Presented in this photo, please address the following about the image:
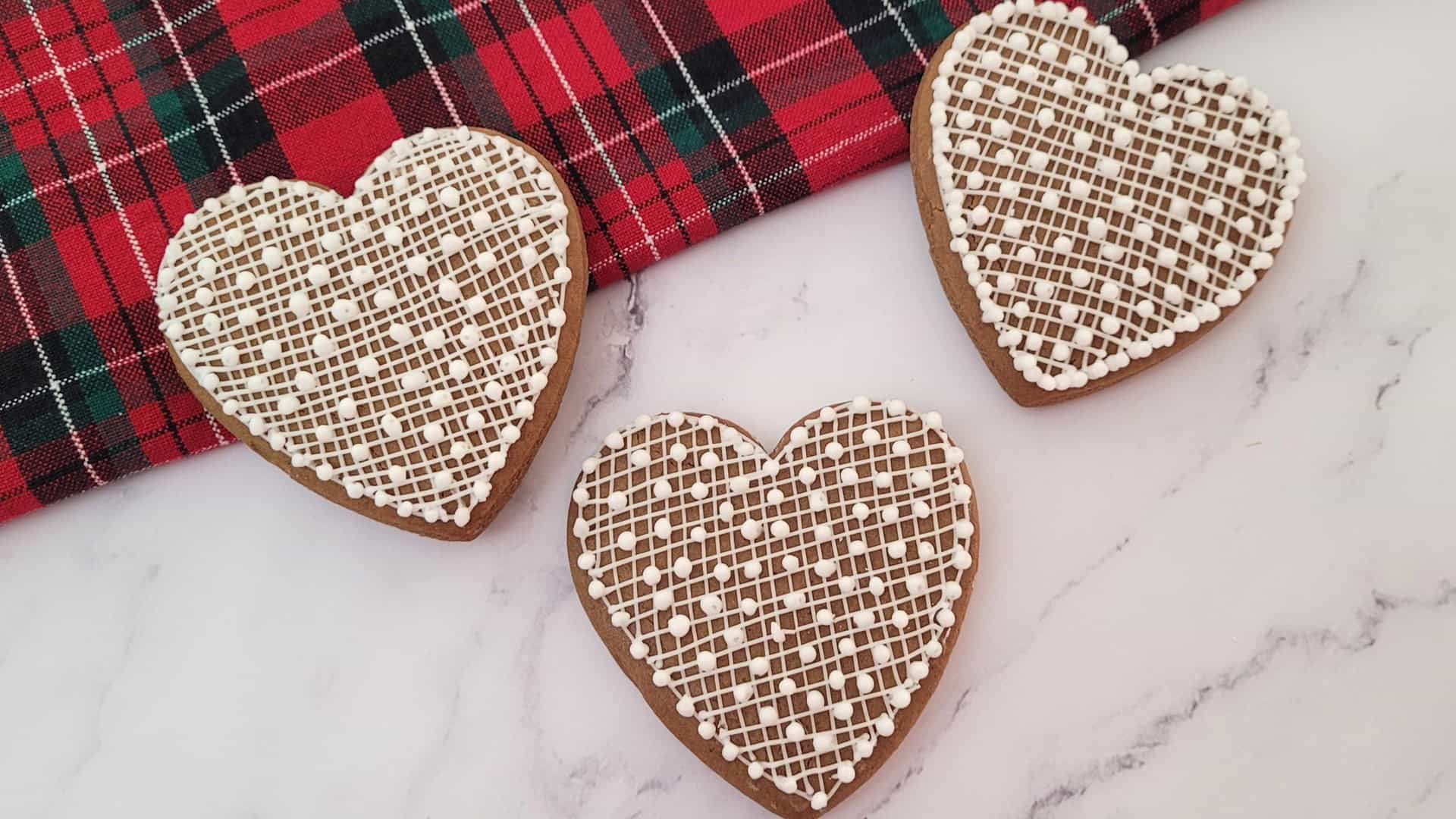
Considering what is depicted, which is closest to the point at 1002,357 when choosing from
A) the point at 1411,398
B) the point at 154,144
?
the point at 1411,398

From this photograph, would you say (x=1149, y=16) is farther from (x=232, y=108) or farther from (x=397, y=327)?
(x=232, y=108)

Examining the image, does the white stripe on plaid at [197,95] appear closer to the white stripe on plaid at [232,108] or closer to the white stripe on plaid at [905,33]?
the white stripe on plaid at [232,108]

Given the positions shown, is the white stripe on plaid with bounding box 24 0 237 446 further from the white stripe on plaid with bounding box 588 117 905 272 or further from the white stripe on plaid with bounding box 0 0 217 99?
the white stripe on plaid with bounding box 588 117 905 272

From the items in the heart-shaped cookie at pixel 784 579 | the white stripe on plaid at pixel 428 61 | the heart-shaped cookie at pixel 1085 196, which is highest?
the white stripe on plaid at pixel 428 61

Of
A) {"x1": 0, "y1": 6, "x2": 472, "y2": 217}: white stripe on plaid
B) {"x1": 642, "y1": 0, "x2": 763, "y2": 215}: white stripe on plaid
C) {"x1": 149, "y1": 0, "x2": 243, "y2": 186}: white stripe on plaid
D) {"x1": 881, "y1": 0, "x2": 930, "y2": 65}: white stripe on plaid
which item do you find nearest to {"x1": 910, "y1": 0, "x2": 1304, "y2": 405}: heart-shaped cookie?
{"x1": 881, "y1": 0, "x2": 930, "y2": 65}: white stripe on plaid

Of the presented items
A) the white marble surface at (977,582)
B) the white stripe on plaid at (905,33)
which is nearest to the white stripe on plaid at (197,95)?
the white marble surface at (977,582)

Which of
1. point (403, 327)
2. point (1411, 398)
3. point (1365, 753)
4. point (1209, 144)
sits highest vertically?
point (403, 327)

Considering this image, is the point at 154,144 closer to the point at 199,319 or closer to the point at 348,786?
the point at 199,319
